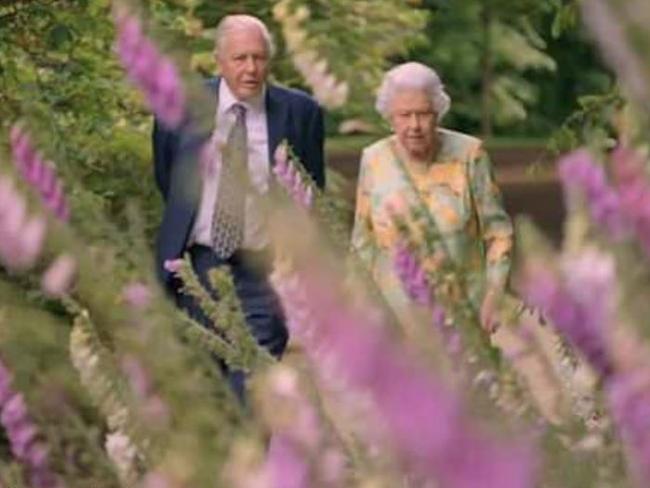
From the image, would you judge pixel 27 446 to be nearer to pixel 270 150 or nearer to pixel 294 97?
pixel 270 150

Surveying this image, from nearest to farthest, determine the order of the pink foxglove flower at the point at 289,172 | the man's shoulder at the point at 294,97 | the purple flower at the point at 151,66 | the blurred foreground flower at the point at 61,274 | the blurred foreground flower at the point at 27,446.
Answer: the blurred foreground flower at the point at 61,274
the purple flower at the point at 151,66
the blurred foreground flower at the point at 27,446
the pink foxglove flower at the point at 289,172
the man's shoulder at the point at 294,97

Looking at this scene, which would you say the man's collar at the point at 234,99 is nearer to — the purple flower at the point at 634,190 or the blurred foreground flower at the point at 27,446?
the blurred foreground flower at the point at 27,446

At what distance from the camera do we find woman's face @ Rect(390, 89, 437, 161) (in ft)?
23.2

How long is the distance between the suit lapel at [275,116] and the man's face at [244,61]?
0.12 metres

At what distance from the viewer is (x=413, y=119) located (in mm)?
7102

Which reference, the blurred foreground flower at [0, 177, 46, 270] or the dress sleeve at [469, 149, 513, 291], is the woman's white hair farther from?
the blurred foreground flower at [0, 177, 46, 270]

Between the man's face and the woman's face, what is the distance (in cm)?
52

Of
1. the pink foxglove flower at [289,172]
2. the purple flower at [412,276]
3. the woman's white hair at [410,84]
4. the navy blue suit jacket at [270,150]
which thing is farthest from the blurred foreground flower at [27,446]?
the navy blue suit jacket at [270,150]

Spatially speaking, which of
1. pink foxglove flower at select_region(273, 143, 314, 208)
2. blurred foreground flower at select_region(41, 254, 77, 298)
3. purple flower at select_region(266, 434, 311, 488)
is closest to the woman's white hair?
pink foxglove flower at select_region(273, 143, 314, 208)

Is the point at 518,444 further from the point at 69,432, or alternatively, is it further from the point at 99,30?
the point at 99,30

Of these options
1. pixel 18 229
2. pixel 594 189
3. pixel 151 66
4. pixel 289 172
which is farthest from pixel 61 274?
pixel 289 172

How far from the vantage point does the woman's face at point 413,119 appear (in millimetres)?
7059

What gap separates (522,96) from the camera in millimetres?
41125

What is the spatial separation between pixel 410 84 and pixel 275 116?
751 millimetres
